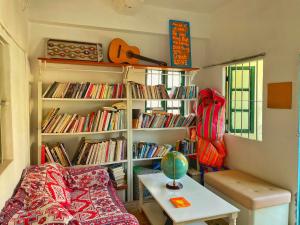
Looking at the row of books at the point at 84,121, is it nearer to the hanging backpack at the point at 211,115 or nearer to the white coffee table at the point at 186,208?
the white coffee table at the point at 186,208

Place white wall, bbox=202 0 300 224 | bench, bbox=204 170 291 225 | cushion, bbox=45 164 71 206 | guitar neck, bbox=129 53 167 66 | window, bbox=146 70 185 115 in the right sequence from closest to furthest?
cushion, bbox=45 164 71 206 < bench, bbox=204 170 291 225 < white wall, bbox=202 0 300 224 < guitar neck, bbox=129 53 167 66 < window, bbox=146 70 185 115

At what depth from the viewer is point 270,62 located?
2.50m

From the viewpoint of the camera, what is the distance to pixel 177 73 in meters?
3.50

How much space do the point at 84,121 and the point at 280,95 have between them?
84.2 inches

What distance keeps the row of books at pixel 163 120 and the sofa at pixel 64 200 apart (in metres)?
0.81

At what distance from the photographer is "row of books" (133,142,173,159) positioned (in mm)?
3088

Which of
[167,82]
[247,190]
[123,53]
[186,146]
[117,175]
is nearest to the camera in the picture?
[247,190]

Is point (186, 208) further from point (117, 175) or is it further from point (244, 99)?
point (244, 99)

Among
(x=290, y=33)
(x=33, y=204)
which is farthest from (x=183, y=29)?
(x=33, y=204)

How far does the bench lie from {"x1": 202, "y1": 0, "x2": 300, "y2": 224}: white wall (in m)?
0.13

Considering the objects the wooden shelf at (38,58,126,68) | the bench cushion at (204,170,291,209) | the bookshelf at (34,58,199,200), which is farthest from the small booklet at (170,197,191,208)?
the wooden shelf at (38,58,126,68)

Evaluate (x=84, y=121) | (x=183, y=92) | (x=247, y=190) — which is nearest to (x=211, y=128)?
(x=183, y=92)

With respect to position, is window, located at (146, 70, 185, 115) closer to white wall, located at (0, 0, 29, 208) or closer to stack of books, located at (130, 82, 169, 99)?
stack of books, located at (130, 82, 169, 99)

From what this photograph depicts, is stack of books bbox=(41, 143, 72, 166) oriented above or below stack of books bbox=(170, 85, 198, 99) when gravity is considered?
below
